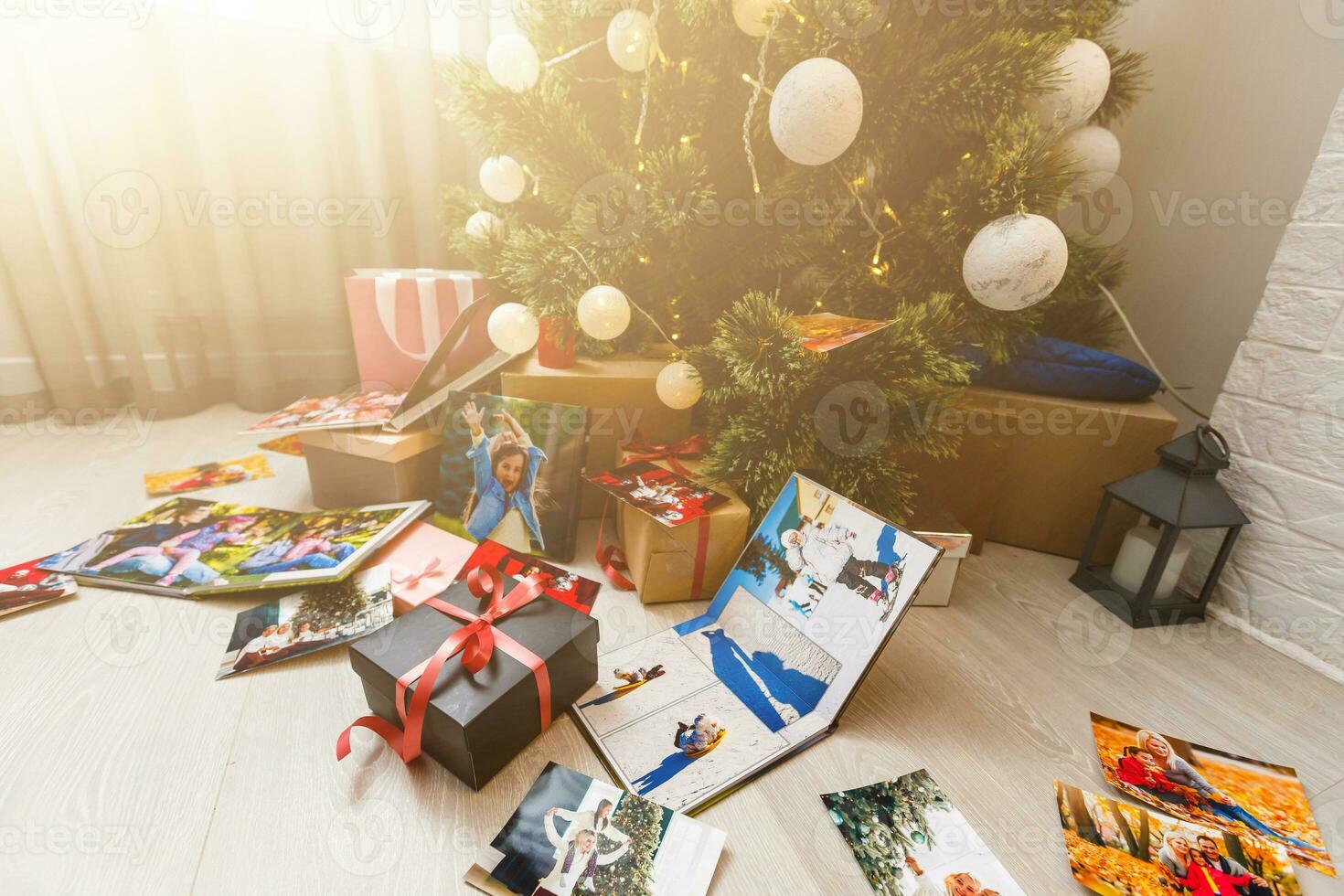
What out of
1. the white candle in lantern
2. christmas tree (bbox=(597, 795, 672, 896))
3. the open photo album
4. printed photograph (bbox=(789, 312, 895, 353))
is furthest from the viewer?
the white candle in lantern

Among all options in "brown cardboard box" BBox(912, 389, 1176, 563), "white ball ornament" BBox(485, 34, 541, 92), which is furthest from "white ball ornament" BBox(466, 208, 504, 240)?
"brown cardboard box" BBox(912, 389, 1176, 563)

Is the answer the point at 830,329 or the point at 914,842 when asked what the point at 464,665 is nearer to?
the point at 914,842

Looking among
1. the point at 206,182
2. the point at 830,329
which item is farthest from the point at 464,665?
the point at 206,182

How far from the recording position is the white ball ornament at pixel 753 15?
693mm

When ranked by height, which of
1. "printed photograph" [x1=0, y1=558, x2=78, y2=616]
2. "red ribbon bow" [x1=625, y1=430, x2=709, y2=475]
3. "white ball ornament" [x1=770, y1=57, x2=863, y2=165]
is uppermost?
"white ball ornament" [x1=770, y1=57, x2=863, y2=165]

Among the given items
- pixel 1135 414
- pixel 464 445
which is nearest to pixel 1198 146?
pixel 1135 414

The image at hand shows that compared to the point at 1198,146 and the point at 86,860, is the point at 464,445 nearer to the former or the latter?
the point at 86,860

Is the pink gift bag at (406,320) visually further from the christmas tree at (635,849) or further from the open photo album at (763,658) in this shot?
the christmas tree at (635,849)

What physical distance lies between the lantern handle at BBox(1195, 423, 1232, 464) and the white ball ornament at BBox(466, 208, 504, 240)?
1.03 meters

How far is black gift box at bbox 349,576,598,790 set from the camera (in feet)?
1.66

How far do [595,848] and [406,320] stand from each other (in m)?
0.81

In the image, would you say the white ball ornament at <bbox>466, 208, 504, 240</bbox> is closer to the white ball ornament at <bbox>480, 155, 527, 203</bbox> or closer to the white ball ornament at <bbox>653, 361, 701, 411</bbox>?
the white ball ornament at <bbox>480, 155, 527, 203</bbox>

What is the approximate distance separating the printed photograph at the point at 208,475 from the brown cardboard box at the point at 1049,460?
1.08 m

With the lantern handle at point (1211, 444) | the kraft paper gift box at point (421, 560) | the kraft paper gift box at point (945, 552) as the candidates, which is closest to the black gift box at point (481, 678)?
the kraft paper gift box at point (421, 560)
